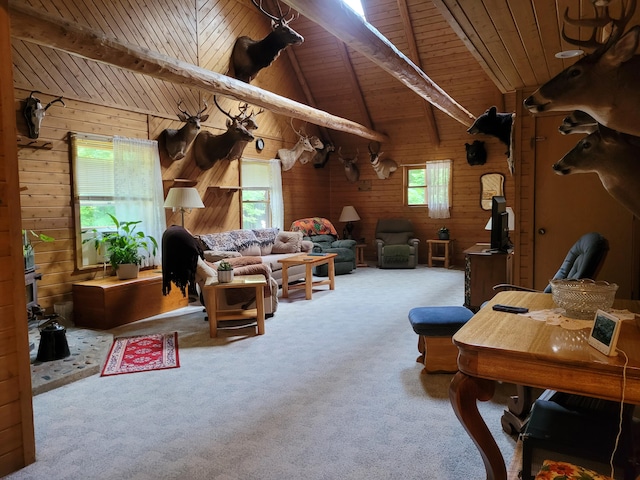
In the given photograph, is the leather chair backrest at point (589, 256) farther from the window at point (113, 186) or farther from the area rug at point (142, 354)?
the window at point (113, 186)

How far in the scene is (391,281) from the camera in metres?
7.27

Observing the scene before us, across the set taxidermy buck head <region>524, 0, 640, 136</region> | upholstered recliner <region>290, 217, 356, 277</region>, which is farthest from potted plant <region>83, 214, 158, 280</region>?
taxidermy buck head <region>524, 0, 640, 136</region>

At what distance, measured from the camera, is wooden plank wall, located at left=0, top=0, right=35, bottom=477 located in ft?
6.80

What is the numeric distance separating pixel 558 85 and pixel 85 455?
283 cm

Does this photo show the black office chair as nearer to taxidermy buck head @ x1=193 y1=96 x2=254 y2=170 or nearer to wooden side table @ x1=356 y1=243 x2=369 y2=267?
taxidermy buck head @ x1=193 y1=96 x2=254 y2=170

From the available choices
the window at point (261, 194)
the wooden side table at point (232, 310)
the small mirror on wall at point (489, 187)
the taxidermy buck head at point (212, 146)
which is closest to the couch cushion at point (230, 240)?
the window at point (261, 194)

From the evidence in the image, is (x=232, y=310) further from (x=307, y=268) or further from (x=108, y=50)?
(x=108, y=50)

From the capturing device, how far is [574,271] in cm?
275

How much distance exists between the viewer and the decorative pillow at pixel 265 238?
7.20 m

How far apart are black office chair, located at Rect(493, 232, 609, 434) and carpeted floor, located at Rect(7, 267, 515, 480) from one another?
96 mm

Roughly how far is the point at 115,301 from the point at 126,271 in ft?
1.42

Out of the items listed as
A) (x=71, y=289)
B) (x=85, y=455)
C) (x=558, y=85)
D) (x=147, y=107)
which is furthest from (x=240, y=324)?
(x=558, y=85)

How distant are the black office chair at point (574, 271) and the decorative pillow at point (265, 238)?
4763 mm

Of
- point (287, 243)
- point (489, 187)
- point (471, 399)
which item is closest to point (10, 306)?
point (471, 399)
